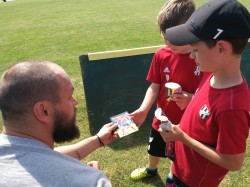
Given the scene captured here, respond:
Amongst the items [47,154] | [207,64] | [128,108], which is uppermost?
[207,64]

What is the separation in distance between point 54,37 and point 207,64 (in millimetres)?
10831

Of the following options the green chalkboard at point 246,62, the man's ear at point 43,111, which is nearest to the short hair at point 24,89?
the man's ear at point 43,111

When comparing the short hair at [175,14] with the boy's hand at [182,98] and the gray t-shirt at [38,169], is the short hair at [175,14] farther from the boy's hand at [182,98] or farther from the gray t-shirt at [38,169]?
the gray t-shirt at [38,169]

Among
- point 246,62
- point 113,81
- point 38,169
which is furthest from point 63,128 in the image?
point 246,62

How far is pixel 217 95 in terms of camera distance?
6.97 feet

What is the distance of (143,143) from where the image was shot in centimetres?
466

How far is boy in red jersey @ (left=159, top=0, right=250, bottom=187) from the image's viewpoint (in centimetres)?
200

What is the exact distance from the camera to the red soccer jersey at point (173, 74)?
303 centimetres

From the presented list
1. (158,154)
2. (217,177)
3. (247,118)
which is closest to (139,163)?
(158,154)

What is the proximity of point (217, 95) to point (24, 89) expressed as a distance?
1.20 meters

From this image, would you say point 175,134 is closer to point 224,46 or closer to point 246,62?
point 224,46

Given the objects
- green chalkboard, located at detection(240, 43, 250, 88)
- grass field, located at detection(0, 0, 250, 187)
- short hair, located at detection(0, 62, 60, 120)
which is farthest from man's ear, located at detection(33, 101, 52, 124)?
green chalkboard, located at detection(240, 43, 250, 88)

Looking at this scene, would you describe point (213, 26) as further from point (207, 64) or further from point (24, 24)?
point (24, 24)

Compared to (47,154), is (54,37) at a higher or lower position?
lower
